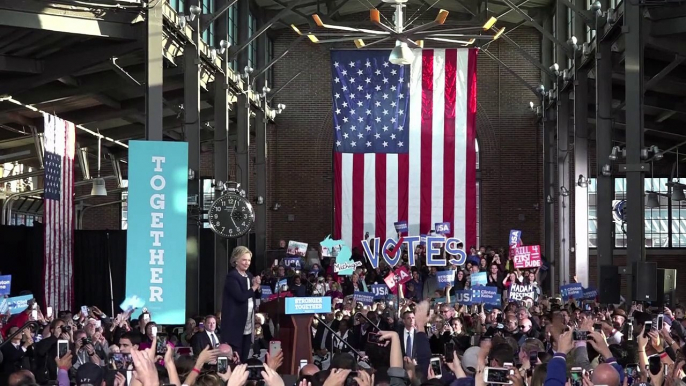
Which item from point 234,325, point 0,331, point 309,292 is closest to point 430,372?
point 234,325

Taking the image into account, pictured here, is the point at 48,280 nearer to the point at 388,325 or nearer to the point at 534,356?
the point at 388,325

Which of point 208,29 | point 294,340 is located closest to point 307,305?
point 294,340

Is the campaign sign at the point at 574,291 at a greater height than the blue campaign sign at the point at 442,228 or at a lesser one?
lesser

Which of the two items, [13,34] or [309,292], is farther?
[309,292]

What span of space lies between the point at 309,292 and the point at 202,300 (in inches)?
107

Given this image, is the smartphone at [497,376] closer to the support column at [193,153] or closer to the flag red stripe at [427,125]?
the support column at [193,153]

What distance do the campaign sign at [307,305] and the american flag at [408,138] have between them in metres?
17.8

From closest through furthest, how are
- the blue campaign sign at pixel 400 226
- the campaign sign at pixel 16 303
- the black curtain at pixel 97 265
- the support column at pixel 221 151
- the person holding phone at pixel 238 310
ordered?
the person holding phone at pixel 238 310 < the campaign sign at pixel 16 303 < the support column at pixel 221 151 < the black curtain at pixel 97 265 < the blue campaign sign at pixel 400 226

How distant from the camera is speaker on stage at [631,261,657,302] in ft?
58.5

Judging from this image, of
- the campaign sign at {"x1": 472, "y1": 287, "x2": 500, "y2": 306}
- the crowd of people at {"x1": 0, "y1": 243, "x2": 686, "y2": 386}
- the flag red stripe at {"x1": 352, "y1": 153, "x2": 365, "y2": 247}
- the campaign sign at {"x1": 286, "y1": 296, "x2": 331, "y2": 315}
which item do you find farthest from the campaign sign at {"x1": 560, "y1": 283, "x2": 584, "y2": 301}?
the flag red stripe at {"x1": 352, "y1": 153, "x2": 365, "y2": 247}

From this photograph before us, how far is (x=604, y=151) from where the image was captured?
2134 cm

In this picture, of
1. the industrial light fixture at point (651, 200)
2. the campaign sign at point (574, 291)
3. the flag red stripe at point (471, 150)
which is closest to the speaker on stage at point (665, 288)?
the campaign sign at point (574, 291)

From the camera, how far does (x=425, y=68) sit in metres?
30.3

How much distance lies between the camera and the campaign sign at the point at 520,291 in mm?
21031
